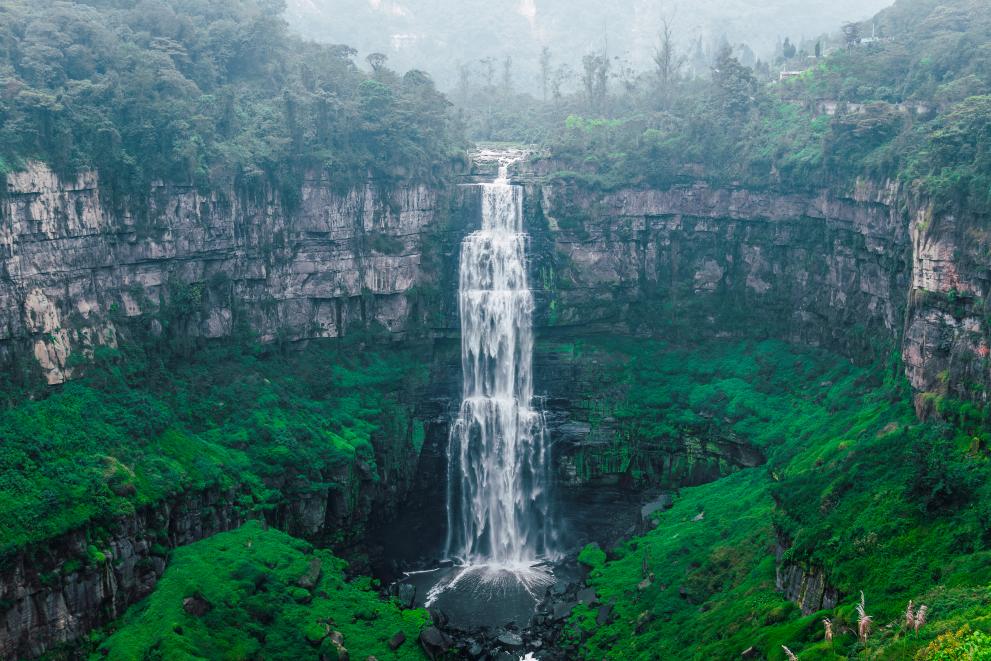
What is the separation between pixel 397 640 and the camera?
33.1 metres

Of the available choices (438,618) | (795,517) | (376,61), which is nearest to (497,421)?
(438,618)

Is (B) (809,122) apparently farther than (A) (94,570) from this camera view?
Yes

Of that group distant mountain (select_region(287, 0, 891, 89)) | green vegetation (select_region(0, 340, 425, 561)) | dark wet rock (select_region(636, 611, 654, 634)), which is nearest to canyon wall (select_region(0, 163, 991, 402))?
green vegetation (select_region(0, 340, 425, 561))

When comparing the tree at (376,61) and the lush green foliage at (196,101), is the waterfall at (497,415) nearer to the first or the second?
the lush green foliage at (196,101)

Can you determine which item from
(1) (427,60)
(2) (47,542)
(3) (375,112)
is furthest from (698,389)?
(1) (427,60)

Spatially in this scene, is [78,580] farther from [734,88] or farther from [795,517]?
[734,88]

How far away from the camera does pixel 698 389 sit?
46.0 meters

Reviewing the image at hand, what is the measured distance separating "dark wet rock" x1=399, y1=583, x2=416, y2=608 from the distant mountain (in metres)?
69.5

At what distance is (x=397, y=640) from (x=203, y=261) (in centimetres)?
1879

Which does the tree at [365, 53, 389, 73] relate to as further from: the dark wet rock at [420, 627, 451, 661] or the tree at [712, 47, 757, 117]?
the dark wet rock at [420, 627, 451, 661]

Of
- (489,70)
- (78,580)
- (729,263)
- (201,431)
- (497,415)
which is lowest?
(78,580)

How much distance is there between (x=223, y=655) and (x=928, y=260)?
26.2m

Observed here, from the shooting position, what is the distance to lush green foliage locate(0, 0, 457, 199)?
38.2 meters

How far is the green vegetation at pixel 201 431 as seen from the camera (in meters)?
31.3
